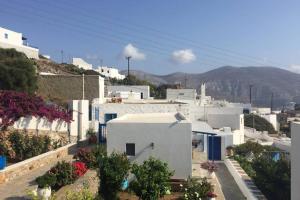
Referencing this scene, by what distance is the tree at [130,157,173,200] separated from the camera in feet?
39.8

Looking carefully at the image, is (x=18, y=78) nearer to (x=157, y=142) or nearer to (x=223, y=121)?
(x=223, y=121)

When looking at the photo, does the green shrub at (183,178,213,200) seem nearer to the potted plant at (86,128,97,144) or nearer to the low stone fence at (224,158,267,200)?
the low stone fence at (224,158,267,200)

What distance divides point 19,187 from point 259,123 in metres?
51.2

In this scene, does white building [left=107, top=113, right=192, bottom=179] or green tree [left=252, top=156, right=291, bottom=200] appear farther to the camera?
green tree [left=252, top=156, right=291, bottom=200]

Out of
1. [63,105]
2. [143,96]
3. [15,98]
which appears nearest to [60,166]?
[15,98]

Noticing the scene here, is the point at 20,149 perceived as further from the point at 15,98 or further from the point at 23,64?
the point at 23,64

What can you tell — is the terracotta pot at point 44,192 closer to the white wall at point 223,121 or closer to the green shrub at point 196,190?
the green shrub at point 196,190

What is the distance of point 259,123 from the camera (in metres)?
59.9

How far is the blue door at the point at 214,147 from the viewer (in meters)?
22.6

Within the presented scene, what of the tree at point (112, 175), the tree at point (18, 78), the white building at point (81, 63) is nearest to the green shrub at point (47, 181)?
the tree at point (112, 175)

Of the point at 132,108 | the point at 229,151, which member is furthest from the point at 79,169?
the point at 229,151

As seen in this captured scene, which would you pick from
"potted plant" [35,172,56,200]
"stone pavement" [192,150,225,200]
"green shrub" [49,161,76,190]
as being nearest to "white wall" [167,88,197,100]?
"stone pavement" [192,150,225,200]

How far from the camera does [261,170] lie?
68.2ft

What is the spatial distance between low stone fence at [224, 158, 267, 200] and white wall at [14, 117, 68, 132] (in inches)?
404
